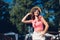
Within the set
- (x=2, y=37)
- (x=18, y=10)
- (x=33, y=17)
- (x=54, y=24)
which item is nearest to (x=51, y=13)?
(x=54, y=24)

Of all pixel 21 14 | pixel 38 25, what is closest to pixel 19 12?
pixel 21 14

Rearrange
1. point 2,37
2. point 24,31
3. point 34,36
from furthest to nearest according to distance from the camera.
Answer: point 24,31, point 2,37, point 34,36

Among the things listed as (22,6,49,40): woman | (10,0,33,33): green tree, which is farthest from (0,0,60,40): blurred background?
(22,6,49,40): woman

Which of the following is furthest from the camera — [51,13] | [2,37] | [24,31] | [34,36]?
[51,13]

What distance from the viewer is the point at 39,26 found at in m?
4.88

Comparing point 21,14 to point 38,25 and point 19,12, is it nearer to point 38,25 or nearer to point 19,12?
point 19,12

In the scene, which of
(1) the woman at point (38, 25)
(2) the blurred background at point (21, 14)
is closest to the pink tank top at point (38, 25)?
(1) the woman at point (38, 25)

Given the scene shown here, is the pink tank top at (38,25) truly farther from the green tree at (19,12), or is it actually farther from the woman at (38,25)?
the green tree at (19,12)

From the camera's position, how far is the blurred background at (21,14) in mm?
28328

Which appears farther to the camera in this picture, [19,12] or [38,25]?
[19,12]

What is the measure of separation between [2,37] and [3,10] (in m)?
25.3

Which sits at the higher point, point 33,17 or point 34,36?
point 33,17

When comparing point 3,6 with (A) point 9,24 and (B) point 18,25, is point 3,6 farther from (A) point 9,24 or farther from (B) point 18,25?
(B) point 18,25

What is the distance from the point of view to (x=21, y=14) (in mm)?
28219
